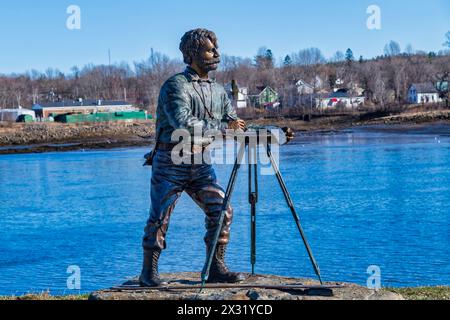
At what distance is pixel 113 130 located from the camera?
87812mm

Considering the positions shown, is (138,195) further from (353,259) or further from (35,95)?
(35,95)

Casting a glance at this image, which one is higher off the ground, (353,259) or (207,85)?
(207,85)

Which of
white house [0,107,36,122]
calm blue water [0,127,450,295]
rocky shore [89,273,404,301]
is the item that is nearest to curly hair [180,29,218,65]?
rocky shore [89,273,404,301]

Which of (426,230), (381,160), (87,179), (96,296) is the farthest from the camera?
(381,160)

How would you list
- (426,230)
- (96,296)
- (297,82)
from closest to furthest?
(96,296) → (426,230) → (297,82)

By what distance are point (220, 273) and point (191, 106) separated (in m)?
2.02

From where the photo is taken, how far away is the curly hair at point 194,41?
894cm

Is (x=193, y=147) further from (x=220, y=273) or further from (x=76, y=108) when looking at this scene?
(x=76, y=108)

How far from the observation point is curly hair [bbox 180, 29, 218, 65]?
894 cm

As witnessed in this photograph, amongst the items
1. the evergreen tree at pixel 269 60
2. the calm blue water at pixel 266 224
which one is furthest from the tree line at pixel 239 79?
the calm blue water at pixel 266 224

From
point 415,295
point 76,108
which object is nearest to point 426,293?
point 415,295

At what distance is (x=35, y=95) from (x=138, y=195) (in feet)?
367
